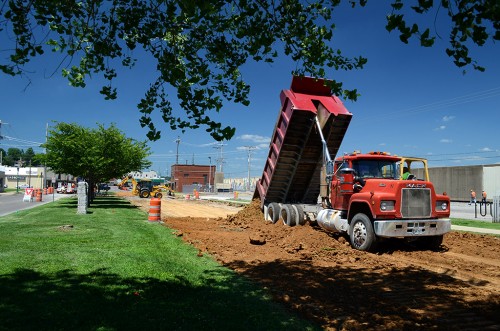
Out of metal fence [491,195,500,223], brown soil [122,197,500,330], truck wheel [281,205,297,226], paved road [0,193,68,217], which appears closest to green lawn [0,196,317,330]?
brown soil [122,197,500,330]

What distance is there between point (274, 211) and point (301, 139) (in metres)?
3.30

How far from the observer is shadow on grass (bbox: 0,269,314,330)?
15.7 ft

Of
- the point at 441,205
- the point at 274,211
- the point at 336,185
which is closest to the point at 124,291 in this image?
the point at 336,185

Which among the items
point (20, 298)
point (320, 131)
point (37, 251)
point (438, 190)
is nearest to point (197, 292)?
point (20, 298)

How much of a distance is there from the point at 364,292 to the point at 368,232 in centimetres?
381

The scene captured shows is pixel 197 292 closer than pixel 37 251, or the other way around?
pixel 197 292

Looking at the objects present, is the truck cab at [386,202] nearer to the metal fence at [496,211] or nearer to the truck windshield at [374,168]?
the truck windshield at [374,168]

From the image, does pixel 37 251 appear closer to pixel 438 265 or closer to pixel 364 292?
pixel 364 292

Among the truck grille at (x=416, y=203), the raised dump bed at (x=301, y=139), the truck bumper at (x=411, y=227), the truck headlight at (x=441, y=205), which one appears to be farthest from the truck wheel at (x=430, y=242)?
the raised dump bed at (x=301, y=139)

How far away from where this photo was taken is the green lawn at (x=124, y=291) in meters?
4.86

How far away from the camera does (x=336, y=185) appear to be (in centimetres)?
1206

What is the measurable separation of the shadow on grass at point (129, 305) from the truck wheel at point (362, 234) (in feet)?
14.7

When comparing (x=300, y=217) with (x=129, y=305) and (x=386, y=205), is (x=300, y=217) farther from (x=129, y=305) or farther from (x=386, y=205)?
(x=129, y=305)

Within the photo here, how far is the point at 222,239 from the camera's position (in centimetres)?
1221
